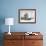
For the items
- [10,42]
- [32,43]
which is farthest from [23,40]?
[10,42]

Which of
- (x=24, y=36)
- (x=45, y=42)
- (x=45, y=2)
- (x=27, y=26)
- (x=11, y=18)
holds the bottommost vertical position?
(x=45, y=42)

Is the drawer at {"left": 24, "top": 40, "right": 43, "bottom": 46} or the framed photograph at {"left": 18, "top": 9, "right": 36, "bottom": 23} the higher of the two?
the framed photograph at {"left": 18, "top": 9, "right": 36, "bottom": 23}

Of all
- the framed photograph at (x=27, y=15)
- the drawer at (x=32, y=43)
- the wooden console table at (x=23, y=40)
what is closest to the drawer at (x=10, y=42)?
the wooden console table at (x=23, y=40)

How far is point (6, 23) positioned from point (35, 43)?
43.6 inches

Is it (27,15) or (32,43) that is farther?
(27,15)

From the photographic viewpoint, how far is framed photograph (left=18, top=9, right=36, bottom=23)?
4.46m

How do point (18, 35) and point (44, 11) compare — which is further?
point (44, 11)

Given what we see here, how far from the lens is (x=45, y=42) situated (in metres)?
4.52

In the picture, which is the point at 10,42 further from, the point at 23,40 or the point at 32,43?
the point at 32,43

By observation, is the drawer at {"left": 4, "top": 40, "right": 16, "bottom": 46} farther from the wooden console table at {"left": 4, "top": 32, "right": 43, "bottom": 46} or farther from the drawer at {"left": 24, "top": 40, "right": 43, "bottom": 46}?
the drawer at {"left": 24, "top": 40, "right": 43, "bottom": 46}

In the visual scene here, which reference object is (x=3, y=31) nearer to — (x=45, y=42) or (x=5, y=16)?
(x=5, y=16)

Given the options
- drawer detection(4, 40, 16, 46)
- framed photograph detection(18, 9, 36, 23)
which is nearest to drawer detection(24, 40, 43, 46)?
drawer detection(4, 40, 16, 46)

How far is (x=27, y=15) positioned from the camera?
4.49 metres

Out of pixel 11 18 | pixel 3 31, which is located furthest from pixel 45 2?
pixel 3 31
